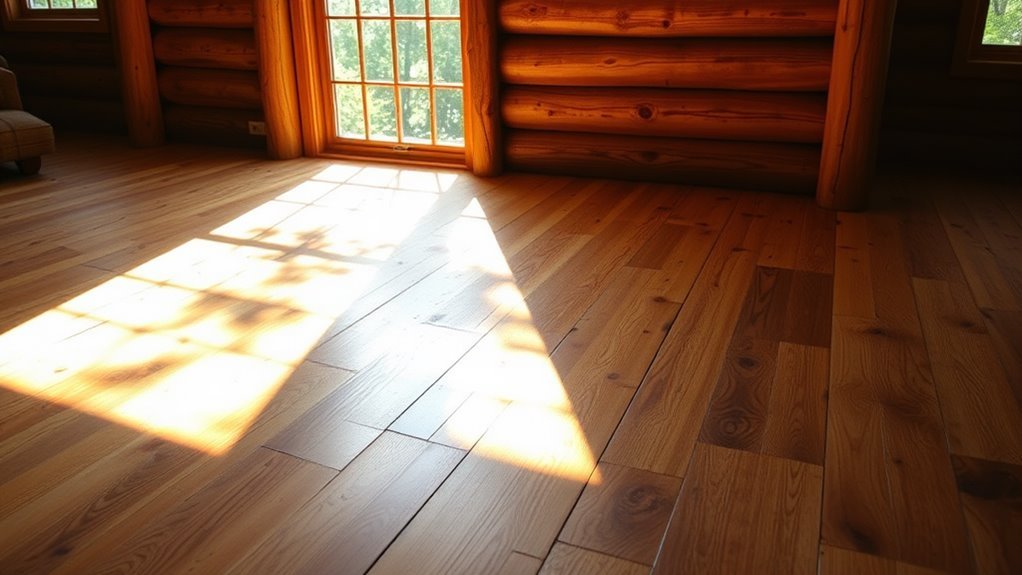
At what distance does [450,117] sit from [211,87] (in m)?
1.86

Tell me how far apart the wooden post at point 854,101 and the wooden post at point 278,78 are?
3408 mm

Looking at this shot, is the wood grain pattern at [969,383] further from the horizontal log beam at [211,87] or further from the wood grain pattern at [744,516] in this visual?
the horizontal log beam at [211,87]

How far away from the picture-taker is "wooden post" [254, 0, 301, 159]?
17.1ft

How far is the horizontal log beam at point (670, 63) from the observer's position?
4.11 meters

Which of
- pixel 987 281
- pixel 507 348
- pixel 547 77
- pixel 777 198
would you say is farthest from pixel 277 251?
pixel 987 281

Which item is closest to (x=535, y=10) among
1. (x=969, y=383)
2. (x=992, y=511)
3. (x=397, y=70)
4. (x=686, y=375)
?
(x=397, y=70)

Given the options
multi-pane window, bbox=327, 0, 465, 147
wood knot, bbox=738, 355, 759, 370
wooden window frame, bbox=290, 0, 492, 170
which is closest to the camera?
wood knot, bbox=738, 355, 759, 370

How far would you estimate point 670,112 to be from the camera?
14.6ft

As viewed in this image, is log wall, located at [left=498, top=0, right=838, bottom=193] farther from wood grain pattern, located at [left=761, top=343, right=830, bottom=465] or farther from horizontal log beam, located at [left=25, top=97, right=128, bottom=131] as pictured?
horizontal log beam, located at [left=25, top=97, right=128, bottom=131]

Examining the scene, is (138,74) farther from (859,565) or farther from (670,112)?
(859,565)

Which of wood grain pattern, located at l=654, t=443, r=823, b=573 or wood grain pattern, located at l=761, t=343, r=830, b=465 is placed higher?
wood grain pattern, located at l=761, t=343, r=830, b=465

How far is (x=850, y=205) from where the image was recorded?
13.4ft

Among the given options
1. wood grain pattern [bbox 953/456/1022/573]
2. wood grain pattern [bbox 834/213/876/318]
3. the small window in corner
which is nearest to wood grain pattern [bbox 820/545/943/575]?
wood grain pattern [bbox 953/456/1022/573]

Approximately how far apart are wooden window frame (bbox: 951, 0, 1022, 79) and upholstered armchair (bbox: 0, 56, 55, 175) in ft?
18.2
